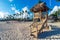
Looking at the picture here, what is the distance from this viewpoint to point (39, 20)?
7.91ft

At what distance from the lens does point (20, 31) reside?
2.42 m

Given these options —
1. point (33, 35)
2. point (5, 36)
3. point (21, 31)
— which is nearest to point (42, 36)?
point (33, 35)

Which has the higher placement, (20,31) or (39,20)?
(39,20)

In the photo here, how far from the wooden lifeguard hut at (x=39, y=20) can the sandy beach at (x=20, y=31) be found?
5 cm

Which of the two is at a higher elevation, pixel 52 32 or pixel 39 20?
pixel 39 20

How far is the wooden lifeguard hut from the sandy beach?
47 mm

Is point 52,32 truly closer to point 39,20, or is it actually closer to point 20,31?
point 39,20

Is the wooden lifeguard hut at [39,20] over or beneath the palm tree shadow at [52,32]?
over

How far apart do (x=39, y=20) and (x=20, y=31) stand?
0.26 meters

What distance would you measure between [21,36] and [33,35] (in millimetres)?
140

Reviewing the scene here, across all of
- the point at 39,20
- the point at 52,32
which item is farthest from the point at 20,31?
the point at 52,32

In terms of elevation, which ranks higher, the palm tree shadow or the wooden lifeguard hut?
the wooden lifeguard hut

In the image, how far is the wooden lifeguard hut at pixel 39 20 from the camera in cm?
240

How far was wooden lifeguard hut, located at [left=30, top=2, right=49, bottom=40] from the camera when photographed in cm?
240
